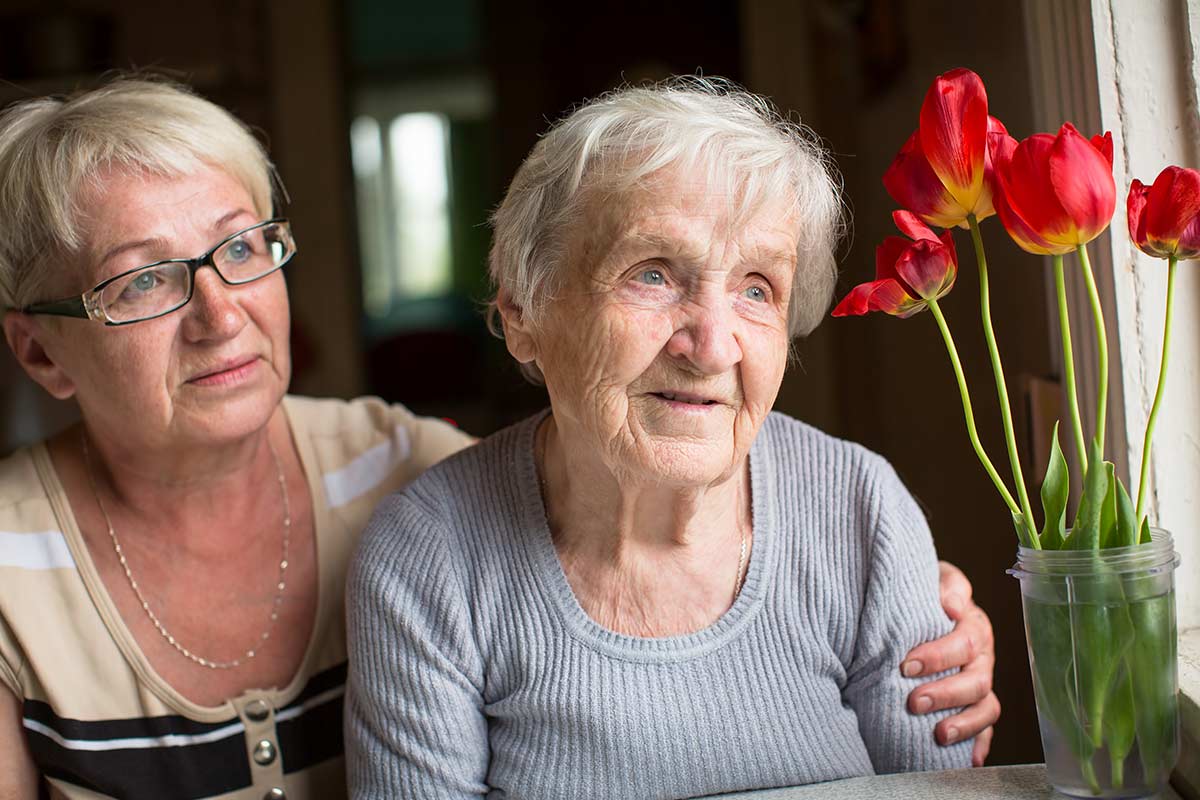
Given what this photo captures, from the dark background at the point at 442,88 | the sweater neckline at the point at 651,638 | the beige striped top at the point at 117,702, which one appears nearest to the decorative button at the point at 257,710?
the beige striped top at the point at 117,702

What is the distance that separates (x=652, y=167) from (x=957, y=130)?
309 mm

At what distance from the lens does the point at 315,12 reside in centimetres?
525

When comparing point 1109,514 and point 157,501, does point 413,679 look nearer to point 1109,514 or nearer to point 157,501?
point 157,501

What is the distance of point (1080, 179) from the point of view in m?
0.93

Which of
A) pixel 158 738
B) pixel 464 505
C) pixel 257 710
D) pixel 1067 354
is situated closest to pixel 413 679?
pixel 464 505

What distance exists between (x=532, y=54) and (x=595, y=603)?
4.60 metres

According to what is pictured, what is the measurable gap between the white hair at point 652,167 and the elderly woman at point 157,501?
0.32 m

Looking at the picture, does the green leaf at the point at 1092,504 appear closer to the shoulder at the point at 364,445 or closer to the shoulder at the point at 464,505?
the shoulder at the point at 464,505

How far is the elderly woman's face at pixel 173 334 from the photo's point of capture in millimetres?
1465

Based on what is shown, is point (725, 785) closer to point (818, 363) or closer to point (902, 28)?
point (902, 28)

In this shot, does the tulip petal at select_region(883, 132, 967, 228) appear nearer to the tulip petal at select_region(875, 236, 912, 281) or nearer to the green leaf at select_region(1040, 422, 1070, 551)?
the tulip petal at select_region(875, 236, 912, 281)

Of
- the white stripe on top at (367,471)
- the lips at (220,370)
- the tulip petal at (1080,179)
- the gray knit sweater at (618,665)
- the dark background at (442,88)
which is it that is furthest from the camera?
the dark background at (442,88)

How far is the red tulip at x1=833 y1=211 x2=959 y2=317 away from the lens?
102 centimetres

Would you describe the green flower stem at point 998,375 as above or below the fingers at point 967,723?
above
